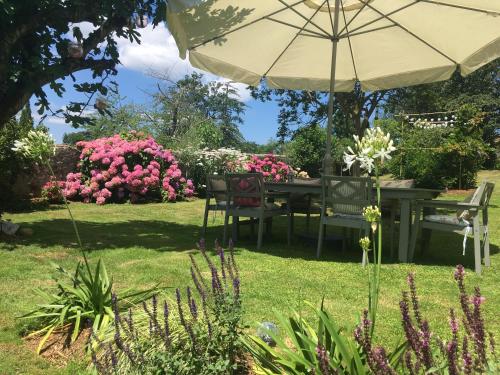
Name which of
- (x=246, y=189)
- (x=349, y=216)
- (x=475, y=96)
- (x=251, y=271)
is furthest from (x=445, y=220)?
(x=475, y=96)

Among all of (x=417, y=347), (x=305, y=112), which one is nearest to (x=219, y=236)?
(x=417, y=347)

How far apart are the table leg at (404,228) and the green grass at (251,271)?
7.8 inches

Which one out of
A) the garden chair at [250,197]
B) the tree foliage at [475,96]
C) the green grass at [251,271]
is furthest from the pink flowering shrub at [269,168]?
the tree foliage at [475,96]

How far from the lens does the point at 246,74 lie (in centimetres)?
669

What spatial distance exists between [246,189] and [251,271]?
1.40 metres

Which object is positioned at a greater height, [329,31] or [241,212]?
[329,31]

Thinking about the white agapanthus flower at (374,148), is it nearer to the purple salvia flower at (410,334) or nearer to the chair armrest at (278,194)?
the purple salvia flower at (410,334)

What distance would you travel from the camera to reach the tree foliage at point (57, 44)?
534cm

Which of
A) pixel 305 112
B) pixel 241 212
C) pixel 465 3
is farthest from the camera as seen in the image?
pixel 305 112

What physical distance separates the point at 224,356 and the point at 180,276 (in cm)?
219

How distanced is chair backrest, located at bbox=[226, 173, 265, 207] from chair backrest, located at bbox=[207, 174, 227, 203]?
356 mm

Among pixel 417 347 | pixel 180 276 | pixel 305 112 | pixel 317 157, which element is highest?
pixel 305 112

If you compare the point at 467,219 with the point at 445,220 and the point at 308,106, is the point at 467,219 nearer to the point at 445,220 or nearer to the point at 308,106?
the point at 445,220

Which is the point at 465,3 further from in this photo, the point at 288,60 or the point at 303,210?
the point at 303,210
